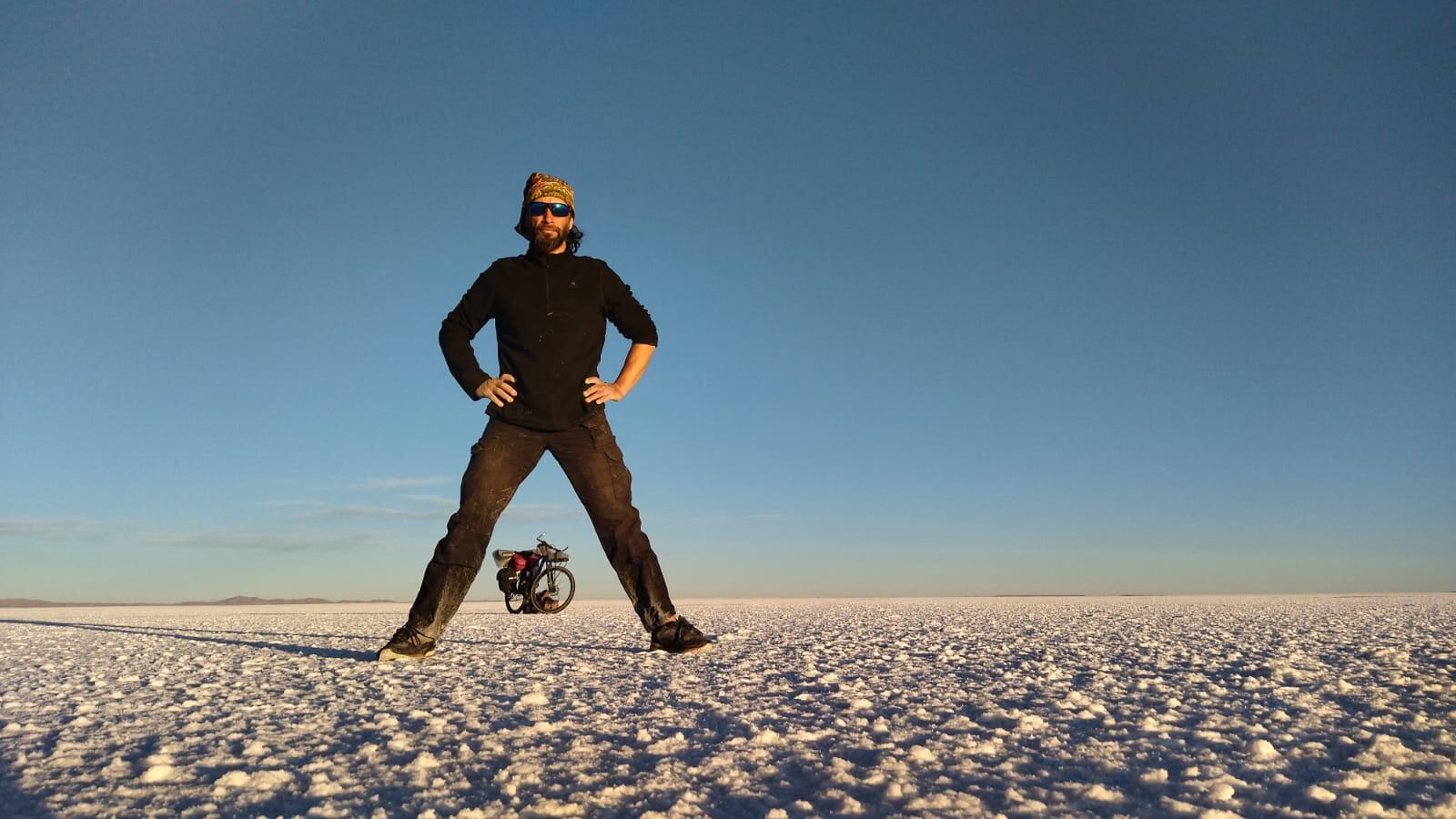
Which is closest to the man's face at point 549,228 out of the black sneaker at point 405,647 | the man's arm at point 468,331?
the man's arm at point 468,331

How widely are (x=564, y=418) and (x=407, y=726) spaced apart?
2.16 m

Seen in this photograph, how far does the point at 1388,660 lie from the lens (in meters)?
4.13

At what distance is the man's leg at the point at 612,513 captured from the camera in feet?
15.2

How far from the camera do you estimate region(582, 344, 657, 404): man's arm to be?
4.67 m

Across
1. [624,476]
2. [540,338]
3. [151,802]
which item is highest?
[540,338]

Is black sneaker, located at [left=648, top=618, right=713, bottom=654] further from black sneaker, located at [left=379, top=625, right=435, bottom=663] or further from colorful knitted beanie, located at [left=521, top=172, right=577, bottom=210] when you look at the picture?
colorful knitted beanie, located at [left=521, top=172, right=577, bottom=210]

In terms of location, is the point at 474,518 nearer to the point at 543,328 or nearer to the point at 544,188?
the point at 543,328

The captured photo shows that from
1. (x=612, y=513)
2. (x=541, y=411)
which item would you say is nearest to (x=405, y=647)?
(x=612, y=513)

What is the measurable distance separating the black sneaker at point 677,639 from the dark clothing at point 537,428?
0.20 ft

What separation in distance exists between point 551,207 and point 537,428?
1.19 meters

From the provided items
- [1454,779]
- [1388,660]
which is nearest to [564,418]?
[1454,779]

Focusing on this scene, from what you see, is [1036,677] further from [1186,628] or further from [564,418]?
[1186,628]

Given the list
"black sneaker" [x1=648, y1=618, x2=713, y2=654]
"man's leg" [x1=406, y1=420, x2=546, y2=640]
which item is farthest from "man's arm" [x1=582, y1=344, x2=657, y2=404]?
"black sneaker" [x1=648, y1=618, x2=713, y2=654]

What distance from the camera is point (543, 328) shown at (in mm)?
4691
